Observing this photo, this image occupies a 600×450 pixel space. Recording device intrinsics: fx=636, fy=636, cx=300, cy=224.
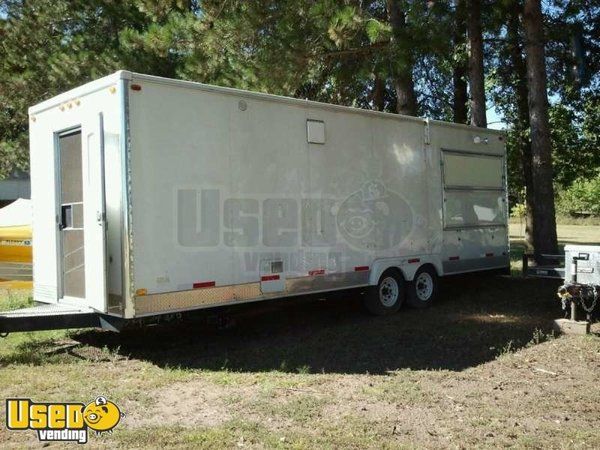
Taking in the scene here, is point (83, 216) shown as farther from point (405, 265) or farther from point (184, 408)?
point (405, 265)

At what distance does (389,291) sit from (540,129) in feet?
16.2

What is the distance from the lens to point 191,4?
13562mm

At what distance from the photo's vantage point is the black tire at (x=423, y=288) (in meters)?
9.19

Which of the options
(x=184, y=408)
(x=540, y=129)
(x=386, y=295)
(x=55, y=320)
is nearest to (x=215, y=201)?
(x=55, y=320)

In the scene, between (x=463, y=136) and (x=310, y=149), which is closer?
(x=310, y=149)

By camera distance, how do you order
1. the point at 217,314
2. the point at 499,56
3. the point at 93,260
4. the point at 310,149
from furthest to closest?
the point at 499,56
the point at 310,149
the point at 217,314
the point at 93,260

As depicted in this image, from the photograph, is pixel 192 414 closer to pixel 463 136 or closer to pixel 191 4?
pixel 463 136

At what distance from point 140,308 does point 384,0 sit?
9194mm

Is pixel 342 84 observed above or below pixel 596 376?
above

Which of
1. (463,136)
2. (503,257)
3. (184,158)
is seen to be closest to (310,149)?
(184,158)

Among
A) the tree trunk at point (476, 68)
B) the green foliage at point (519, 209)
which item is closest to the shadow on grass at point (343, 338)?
the tree trunk at point (476, 68)

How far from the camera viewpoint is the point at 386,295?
8.85m

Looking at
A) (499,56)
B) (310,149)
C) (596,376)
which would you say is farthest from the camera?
(499,56)

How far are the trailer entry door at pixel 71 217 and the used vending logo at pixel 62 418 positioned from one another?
196 cm
